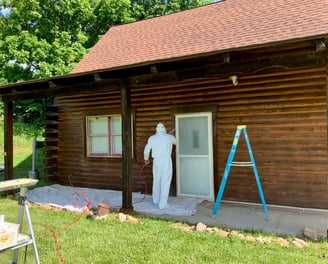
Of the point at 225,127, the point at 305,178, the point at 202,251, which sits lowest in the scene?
the point at 202,251

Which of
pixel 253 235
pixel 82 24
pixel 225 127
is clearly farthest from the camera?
pixel 82 24

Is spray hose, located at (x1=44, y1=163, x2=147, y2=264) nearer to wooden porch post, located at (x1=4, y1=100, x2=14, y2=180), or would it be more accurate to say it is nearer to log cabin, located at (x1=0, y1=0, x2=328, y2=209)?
log cabin, located at (x1=0, y1=0, x2=328, y2=209)

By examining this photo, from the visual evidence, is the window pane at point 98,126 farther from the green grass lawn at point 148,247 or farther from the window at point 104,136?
the green grass lawn at point 148,247

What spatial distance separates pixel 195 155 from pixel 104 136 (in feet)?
8.73

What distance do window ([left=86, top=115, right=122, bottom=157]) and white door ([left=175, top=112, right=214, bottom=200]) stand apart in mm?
1800

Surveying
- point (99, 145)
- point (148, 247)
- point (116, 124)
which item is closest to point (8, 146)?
point (99, 145)

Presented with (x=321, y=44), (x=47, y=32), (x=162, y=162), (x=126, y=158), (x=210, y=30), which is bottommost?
(x=162, y=162)

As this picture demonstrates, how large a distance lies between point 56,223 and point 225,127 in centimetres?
366

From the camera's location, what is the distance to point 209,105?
6648 mm

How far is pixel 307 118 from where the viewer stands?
5.74m

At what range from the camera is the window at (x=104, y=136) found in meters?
8.10

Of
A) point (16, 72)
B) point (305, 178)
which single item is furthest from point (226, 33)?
point (16, 72)

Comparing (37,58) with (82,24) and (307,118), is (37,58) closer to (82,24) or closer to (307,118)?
(82,24)

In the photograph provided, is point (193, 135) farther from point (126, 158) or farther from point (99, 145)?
point (99, 145)
